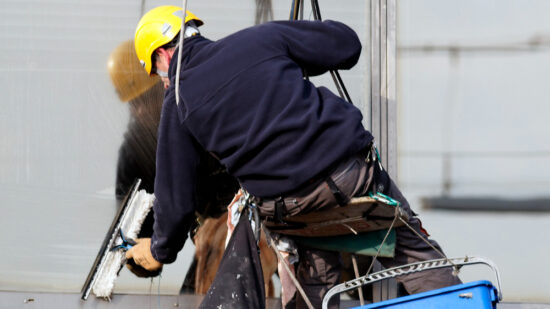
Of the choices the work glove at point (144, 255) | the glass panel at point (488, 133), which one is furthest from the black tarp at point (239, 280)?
the glass panel at point (488, 133)

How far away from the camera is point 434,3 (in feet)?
11.3

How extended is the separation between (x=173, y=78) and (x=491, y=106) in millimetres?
1494

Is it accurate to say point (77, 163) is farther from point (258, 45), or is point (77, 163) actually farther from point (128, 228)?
point (258, 45)

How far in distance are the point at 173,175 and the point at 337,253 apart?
0.77 m

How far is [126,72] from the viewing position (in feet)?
11.4

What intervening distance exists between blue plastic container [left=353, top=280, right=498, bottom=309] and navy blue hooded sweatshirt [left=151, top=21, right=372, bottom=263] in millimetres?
535

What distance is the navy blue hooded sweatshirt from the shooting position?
8.40ft

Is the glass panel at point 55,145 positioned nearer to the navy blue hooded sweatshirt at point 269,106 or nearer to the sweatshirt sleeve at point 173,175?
the sweatshirt sleeve at point 173,175

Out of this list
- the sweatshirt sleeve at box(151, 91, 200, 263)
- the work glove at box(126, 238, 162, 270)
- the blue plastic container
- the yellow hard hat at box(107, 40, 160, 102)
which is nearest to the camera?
the blue plastic container

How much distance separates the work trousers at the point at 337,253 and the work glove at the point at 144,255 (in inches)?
23.3

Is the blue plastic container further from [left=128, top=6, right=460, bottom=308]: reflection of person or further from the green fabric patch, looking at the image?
the green fabric patch

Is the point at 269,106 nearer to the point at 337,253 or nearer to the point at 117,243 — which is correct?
the point at 337,253

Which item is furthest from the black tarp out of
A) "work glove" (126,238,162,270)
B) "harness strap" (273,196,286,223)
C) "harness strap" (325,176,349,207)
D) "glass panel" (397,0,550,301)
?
"glass panel" (397,0,550,301)

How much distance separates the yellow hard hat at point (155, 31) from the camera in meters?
2.91
